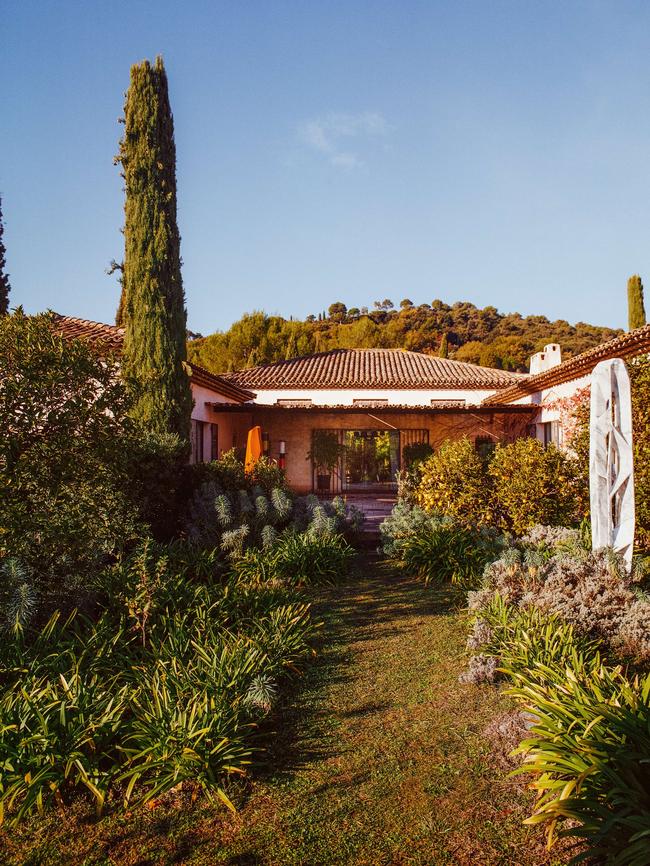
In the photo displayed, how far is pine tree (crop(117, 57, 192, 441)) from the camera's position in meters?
11.7

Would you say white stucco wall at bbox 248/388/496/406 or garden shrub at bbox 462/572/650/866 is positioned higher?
white stucco wall at bbox 248/388/496/406

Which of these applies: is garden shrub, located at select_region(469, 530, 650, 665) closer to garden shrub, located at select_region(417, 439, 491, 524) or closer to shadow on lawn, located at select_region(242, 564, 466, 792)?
shadow on lawn, located at select_region(242, 564, 466, 792)

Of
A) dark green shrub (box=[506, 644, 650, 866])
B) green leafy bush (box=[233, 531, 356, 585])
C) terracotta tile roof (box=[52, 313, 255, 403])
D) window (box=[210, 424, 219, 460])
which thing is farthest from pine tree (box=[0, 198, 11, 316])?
dark green shrub (box=[506, 644, 650, 866])

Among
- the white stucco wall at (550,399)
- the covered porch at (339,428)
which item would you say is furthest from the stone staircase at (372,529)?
the white stucco wall at (550,399)

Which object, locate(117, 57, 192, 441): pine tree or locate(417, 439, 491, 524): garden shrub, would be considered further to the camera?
locate(117, 57, 192, 441): pine tree

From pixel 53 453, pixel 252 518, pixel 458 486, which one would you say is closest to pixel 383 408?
pixel 458 486

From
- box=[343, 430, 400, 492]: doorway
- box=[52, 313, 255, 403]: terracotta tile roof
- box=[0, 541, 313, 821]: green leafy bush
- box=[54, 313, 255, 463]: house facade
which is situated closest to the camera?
box=[0, 541, 313, 821]: green leafy bush

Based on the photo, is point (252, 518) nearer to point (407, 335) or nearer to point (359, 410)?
point (359, 410)

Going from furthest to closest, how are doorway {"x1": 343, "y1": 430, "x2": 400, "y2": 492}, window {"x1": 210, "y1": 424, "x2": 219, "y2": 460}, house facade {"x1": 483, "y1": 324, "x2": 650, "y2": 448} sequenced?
doorway {"x1": 343, "y1": 430, "x2": 400, "y2": 492} → window {"x1": 210, "y1": 424, "x2": 219, "y2": 460} → house facade {"x1": 483, "y1": 324, "x2": 650, "y2": 448}

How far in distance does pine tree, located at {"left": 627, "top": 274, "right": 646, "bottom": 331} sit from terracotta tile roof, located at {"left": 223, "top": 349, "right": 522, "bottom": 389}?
436 cm

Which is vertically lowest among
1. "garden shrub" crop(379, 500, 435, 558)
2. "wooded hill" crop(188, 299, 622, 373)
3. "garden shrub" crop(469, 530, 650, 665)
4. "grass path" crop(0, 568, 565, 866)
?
"grass path" crop(0, 568, 565, 866)

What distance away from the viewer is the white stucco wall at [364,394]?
2231 centimetres

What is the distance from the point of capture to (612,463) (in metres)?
6.54

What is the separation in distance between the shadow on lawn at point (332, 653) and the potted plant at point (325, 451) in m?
12.6
